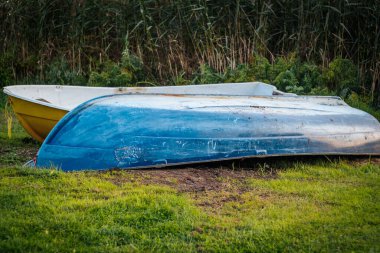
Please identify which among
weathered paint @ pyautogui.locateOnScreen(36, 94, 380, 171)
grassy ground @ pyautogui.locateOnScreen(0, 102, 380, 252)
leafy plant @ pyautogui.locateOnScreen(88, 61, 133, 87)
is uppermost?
leafy plant @ pyautogui.locateOnScreen(88, 61, 133, 87)

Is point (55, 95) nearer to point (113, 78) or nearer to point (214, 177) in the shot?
point (113, 78)

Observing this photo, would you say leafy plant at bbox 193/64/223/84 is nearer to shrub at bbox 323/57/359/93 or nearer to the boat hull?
shrub at bbox 323/57/359/93

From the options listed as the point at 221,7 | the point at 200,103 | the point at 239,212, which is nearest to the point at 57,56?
the point at 221,7

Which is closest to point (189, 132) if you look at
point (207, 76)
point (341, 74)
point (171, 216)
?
point (171, 216)

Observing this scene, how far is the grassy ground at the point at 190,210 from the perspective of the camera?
3424mm

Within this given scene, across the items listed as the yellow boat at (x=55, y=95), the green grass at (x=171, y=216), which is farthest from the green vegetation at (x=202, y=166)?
the yellow boat at (x=55, y=95)

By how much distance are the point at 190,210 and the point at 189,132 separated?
1.33 metres

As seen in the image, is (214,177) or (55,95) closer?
(214,177)

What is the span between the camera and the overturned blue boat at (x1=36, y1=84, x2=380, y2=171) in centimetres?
493

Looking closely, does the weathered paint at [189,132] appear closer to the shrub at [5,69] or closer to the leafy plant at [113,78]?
the leafy plant at [113,78]

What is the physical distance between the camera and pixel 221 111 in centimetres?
538

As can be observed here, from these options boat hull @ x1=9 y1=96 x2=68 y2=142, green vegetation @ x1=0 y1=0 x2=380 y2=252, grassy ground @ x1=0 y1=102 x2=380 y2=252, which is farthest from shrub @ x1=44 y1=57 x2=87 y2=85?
grassy ground @ x1=0 y1=102 x2=380 y2=252

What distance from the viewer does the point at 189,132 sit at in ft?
16.8

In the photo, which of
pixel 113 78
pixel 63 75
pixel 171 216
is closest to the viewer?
pixel 171 216
